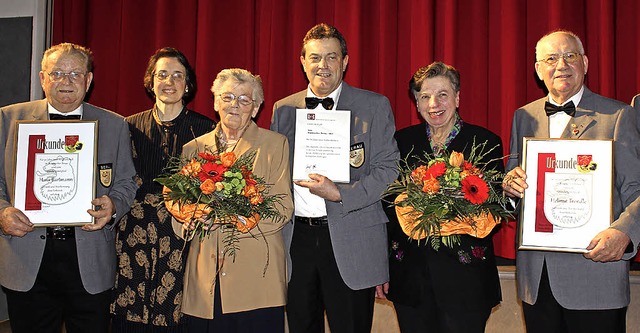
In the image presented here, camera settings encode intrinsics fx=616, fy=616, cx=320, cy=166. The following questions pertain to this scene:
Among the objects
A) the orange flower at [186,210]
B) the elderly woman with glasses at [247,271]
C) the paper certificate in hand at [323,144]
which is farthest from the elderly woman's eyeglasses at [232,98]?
the orange flower at [186,210]

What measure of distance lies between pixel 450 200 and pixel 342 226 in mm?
625

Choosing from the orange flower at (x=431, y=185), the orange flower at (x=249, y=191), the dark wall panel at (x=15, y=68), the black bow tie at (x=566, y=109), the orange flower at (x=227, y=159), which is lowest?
the orange flower at (x=249, y=191)

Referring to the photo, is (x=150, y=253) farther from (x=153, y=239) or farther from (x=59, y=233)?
(x=59, y=233)

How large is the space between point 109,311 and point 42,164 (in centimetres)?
88

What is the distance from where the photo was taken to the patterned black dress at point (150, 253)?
3408 mm

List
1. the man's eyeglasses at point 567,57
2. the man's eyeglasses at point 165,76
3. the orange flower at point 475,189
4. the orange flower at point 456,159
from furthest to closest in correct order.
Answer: the man's eyeglasses at point 165,76 → the man's eyeglasses at point 567,57 → the orange flower at point 456,159 → the orange flower at point 475,189

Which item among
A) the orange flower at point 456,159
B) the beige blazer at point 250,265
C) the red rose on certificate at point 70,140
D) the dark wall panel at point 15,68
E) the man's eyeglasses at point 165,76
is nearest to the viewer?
the orange flower at point 456,159

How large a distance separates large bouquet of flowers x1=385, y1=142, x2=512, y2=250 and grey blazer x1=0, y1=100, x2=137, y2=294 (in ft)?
4.98

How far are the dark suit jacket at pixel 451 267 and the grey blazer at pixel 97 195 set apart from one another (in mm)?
1493

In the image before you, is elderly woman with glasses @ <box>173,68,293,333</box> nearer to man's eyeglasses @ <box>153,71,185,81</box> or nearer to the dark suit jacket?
the dark suit jacket

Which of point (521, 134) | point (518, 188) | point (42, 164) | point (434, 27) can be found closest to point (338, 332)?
point (518, 188)

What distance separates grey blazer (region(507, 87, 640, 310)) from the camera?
2.87 m

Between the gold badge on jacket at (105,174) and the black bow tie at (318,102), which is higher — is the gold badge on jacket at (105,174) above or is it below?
below

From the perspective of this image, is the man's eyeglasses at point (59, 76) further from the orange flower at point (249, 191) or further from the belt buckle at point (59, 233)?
the orange flower at point (249, 191)
